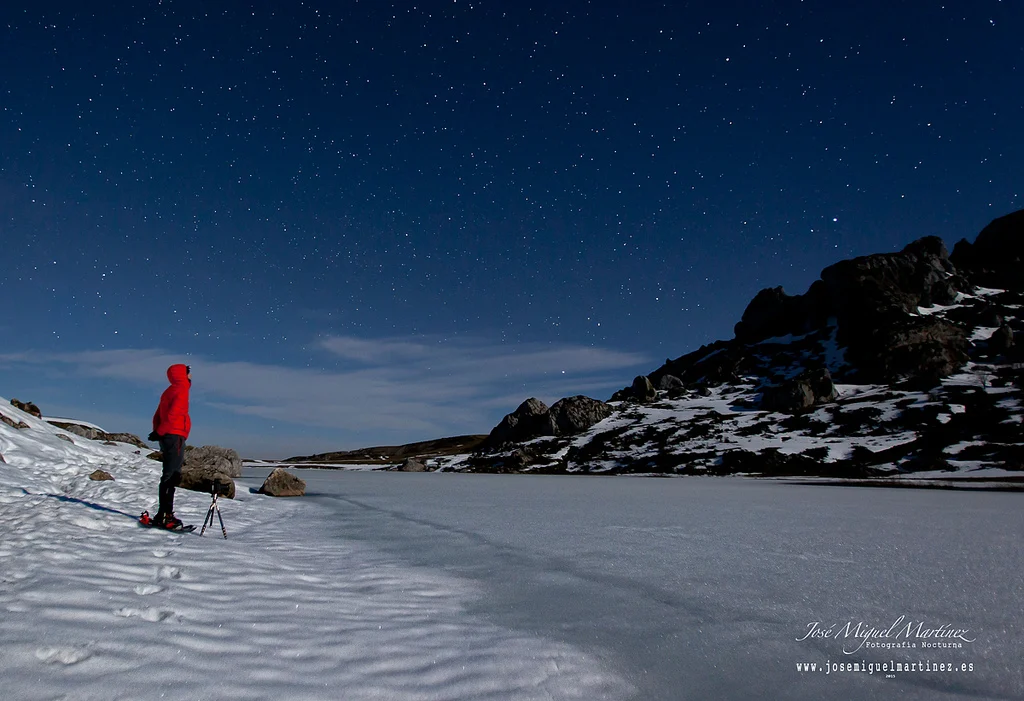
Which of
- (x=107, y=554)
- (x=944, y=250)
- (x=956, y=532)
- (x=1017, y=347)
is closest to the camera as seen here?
(x=107, y=554)

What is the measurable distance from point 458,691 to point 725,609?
3.01 meters

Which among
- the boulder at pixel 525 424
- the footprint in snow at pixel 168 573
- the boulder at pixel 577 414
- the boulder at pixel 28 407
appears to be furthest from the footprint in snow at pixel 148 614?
the boulder at pixel 525 424

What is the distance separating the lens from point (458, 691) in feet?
11.3

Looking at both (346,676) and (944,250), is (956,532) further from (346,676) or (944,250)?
(944,250)

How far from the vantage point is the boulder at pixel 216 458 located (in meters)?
20.4

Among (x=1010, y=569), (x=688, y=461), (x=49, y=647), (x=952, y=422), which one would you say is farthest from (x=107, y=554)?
(x=952, y=422)

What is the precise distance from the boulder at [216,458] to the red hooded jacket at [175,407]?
12282mm

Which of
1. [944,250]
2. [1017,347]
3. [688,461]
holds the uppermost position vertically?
[944,250]

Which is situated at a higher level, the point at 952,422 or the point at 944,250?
the point at 944,250

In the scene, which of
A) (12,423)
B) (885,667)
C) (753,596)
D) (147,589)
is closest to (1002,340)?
(753,596)

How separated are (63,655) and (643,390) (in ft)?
361

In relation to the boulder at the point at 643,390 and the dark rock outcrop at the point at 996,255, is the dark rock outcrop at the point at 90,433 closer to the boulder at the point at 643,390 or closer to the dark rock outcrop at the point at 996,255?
the boulder at the point at 643,390

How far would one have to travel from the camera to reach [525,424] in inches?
3834

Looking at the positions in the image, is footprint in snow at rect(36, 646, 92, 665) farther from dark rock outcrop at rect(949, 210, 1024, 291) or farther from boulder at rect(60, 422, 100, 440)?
dark rock outcrop at rect(949, 210, 1024, 291)
